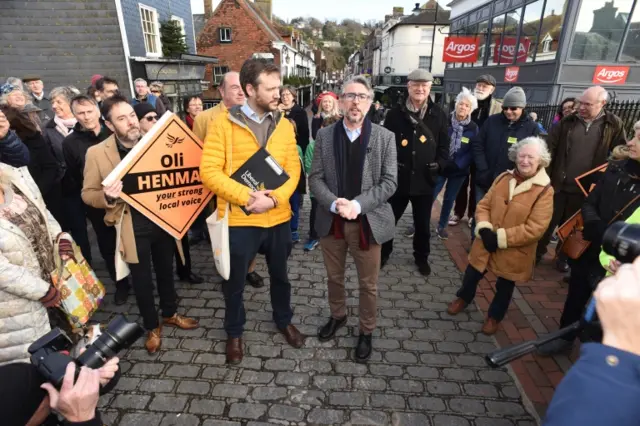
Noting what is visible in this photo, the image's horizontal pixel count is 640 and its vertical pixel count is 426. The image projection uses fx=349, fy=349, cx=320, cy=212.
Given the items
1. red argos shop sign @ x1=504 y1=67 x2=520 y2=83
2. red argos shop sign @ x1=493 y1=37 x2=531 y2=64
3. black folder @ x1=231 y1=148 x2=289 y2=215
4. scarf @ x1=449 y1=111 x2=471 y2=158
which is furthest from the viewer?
red argos shop sign @ x1=504 y1=67 x2=520 y2=83

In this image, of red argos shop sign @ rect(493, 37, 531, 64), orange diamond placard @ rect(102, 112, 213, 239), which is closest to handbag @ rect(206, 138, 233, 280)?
orange diamond placard @ rect(102, 112, 213, 239)

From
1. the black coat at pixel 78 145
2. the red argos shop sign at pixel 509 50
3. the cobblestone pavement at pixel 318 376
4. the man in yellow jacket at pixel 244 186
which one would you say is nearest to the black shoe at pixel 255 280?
the cobblestone pavement at pixel 318 376

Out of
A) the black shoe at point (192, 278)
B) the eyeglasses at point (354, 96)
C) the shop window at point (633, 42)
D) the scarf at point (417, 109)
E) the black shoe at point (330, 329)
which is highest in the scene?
the shop window at point (633, 42)

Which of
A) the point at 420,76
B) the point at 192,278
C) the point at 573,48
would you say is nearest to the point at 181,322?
the point at 192,278

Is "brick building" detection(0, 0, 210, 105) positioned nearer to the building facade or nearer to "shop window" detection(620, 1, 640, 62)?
the building facade

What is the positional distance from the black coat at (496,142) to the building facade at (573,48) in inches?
288

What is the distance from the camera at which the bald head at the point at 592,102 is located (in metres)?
3.86

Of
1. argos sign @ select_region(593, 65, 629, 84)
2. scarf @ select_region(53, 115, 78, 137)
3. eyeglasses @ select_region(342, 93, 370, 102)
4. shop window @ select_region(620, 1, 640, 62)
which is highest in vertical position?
shop window @ select_region(620, 1, 640, 62)

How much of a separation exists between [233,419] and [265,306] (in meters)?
1.43

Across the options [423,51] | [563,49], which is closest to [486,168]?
[563,49]

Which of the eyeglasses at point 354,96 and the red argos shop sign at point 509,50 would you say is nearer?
the eyeglasses at point 354,96

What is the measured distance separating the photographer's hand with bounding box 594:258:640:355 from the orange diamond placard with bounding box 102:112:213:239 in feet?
9.71

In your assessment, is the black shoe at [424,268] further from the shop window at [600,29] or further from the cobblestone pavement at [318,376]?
the shop window at [600,29]

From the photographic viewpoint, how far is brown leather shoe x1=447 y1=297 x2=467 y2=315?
3719 mm
